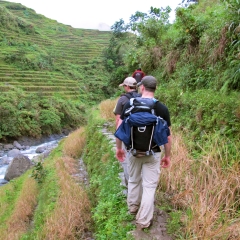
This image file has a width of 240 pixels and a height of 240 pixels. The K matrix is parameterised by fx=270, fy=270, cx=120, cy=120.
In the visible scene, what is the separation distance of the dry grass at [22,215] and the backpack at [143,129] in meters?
4.12

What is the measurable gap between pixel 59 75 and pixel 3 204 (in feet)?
106

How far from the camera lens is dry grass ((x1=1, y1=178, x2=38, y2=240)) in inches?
227

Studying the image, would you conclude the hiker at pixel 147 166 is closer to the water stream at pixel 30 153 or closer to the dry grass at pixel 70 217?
the dry grass at pixel 70 217

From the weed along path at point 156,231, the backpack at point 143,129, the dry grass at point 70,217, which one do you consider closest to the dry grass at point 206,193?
the weed along path at point 156,231

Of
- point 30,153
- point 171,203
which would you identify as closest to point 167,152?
point 171,203

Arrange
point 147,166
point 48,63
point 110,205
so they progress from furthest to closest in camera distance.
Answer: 1. point 48,63
2. point 110,205
3. point 147,166

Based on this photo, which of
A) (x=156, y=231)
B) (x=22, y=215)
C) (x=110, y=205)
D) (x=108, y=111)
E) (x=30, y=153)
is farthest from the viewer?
(x=30, y=153)

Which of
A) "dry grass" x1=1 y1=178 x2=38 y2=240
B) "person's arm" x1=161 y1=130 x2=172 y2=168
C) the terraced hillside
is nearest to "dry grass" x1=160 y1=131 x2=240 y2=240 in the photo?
"person's arm" x1=161 y1=130 x2=172 y2=168

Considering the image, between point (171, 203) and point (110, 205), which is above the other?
point (171, 203)

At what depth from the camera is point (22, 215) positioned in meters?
6.61

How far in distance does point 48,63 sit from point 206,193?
39.8m

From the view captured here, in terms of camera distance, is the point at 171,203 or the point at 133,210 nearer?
the point at 133,210

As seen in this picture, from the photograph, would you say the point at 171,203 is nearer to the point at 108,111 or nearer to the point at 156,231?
the point at 156,231

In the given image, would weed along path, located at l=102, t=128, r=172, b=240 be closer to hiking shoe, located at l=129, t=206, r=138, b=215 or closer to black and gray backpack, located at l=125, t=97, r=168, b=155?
hiking shoe, located at l=129, t=206, r=138, b=215
